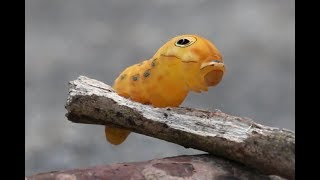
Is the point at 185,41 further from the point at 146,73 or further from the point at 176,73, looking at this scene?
the point at 146,73

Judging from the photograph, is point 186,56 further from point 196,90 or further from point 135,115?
point 135,115

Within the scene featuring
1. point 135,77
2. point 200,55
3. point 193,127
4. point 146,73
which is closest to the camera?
point 193,127

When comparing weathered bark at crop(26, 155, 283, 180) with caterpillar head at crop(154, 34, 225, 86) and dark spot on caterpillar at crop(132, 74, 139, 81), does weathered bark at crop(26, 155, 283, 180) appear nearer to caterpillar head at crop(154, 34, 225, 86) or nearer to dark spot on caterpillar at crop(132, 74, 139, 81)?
caterpillar head at crop(154, 34, 225, 86)

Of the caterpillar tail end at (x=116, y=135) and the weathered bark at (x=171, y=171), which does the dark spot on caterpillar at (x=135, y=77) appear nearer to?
the caterpillar tail end at (x=116, y=135)

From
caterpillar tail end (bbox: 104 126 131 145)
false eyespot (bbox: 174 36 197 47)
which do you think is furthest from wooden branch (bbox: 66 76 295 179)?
false eyespot (bbox: 174 36 197 47)

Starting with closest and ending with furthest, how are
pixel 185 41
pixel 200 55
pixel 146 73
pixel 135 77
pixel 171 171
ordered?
pixel 171 171 < pixel 200 55 < pixel 185 41 < pixel 146 73 < pixel 135 77

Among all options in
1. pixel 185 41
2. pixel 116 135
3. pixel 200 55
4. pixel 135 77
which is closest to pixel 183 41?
pixel 185 41
